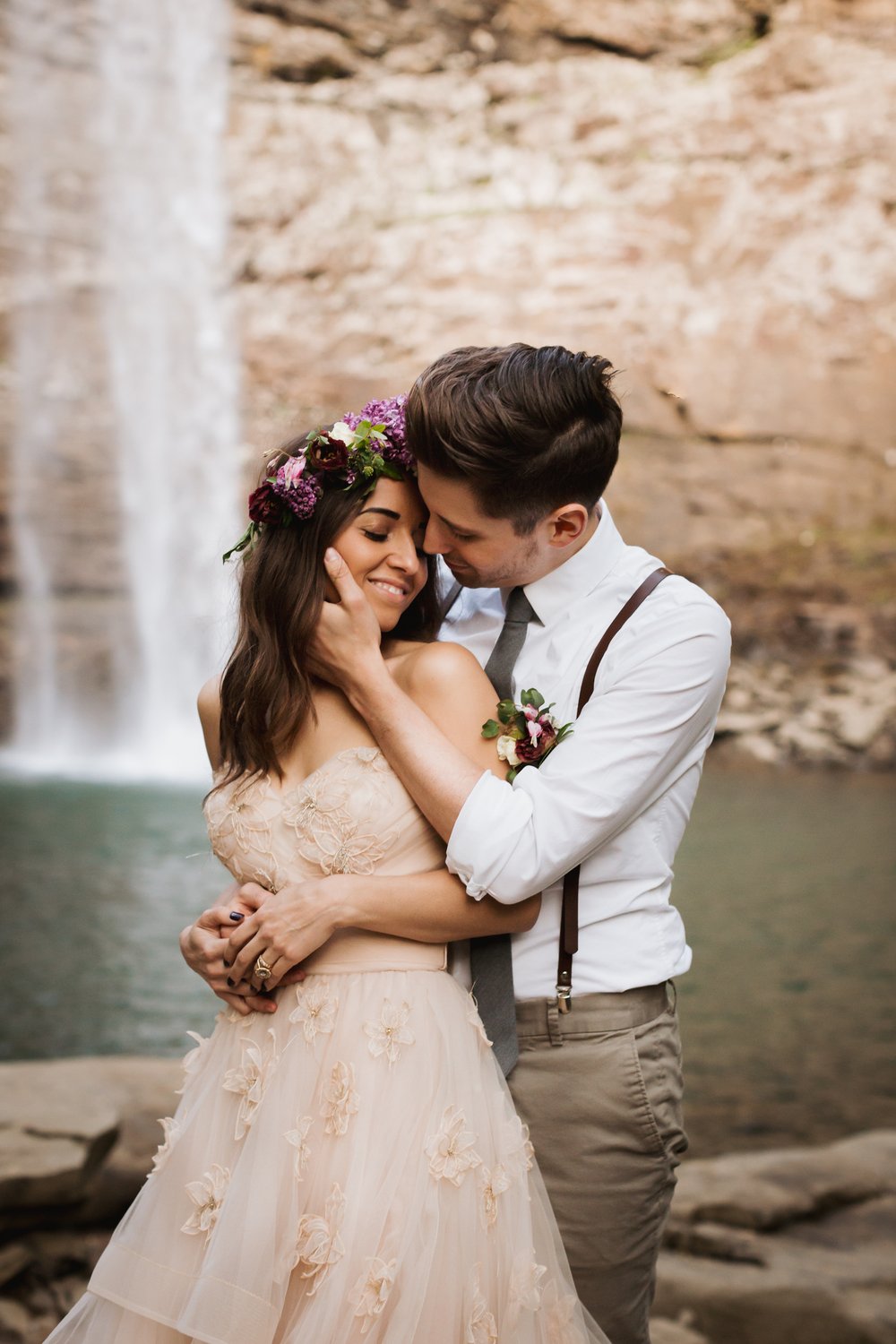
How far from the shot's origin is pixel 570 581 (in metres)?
2.63

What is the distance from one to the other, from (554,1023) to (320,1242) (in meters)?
0.58

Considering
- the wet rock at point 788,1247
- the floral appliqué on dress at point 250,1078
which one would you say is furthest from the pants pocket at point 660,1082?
the wet rock at point 788,1247

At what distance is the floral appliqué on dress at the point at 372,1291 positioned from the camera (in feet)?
6.86

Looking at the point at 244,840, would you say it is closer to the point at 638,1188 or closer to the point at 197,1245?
the point at 197,1245

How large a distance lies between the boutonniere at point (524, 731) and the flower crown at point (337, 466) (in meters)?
0.52

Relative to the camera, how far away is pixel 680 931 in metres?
2.59

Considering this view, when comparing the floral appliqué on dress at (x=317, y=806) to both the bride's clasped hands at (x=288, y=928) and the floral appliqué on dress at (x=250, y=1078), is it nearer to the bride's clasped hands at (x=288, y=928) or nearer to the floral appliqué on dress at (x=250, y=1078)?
the bride's clasped hands at (x=288, y=928)

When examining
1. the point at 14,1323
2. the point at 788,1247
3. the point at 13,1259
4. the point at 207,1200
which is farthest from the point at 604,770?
the point at 788,1247

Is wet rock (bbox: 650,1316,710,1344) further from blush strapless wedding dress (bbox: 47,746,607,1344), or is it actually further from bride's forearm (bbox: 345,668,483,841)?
bride's forearm (bbox: 345,668,483,841)

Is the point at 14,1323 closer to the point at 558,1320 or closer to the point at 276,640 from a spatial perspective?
the point at 558,1320

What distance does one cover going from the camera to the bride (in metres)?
2.15

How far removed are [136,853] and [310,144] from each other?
59.3 ft

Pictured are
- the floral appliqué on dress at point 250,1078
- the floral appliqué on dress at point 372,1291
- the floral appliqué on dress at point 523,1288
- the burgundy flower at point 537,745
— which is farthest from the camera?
the burgundy flower at point 537,745

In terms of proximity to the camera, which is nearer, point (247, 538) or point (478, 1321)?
point (478, 1321)
